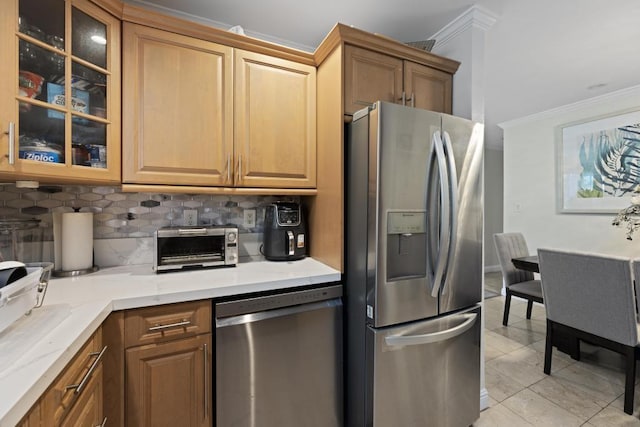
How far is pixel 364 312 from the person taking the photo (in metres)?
1.41

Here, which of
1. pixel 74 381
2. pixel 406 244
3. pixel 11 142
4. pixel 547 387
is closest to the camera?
pixel 74 381

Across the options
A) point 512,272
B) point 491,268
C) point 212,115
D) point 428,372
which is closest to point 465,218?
point 428,372

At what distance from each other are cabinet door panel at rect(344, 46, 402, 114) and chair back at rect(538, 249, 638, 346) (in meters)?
1.68

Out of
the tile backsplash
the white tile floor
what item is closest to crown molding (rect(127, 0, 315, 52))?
the tile backsplash

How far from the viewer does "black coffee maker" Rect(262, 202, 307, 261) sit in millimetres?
1781

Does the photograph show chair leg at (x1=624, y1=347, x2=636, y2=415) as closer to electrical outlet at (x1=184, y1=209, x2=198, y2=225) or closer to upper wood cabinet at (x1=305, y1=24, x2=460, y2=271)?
upper wood cabinet at (x1=305, y1=24, x2=460, y2=271)

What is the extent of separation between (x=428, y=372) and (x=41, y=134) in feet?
6.75

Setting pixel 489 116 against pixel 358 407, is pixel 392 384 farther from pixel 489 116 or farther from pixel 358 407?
pixel 489 116

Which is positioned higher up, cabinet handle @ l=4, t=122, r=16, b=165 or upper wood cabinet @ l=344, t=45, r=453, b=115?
upper wood cabinet @ l=344, t=45, r=453, b=115

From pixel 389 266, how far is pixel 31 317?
1375 millimetres

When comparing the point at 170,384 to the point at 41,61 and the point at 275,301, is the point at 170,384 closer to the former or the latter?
the point at 275,301

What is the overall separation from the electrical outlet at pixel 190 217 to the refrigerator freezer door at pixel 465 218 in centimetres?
154

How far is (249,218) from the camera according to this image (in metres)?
2.00

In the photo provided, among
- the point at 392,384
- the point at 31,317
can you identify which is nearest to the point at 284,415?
the point at 392,384
